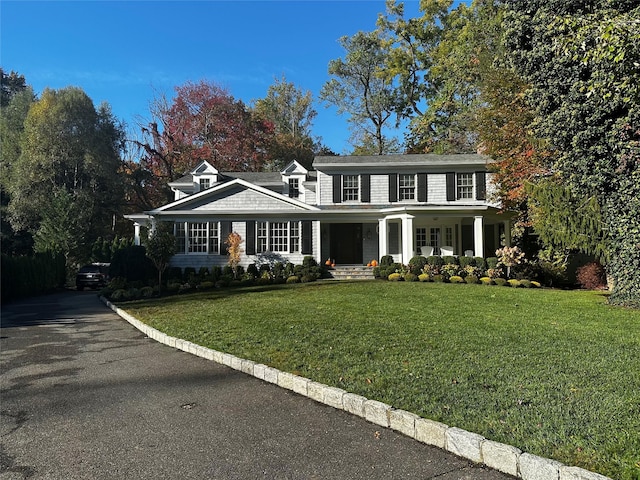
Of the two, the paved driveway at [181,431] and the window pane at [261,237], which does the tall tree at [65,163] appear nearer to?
the window pane at [261,237]

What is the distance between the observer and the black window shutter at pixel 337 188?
22.3 m

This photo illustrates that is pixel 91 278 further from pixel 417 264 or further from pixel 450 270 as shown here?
pixel 450 270

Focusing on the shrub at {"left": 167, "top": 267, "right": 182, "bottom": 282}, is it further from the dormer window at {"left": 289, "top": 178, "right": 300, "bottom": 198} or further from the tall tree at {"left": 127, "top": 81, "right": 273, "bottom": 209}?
the tall tree at {"left": 127, "top": 81, "right": 273, "bottom": 209}

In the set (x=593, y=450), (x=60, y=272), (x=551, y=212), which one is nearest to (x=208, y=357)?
(x=593, y=450)

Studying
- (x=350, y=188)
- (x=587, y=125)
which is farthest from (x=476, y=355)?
(x=350, y=188)

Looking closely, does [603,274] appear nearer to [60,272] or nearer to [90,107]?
[60,272]

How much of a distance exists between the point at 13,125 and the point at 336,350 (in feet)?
125

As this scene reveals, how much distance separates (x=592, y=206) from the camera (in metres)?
14.6

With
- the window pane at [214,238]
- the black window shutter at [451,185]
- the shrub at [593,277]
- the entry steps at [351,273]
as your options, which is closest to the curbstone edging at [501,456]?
the entry steps at [351,273]

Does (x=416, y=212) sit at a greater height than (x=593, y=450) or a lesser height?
greater

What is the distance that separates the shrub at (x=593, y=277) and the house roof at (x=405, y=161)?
6.40 m

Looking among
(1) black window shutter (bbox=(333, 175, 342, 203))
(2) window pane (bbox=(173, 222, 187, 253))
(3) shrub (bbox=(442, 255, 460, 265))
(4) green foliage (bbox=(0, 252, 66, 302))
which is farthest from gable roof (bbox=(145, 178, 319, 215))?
(3) shrub (bbox=(442, 255, 460, 265))

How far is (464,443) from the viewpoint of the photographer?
3463 millimetres

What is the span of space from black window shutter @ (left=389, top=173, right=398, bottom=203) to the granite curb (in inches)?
676
